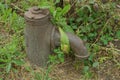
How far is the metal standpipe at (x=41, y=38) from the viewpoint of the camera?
217cm

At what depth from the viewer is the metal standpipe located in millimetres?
2172

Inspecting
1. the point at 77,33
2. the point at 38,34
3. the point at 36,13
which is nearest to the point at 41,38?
the point at 38,34

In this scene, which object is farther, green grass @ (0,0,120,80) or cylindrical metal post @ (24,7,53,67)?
green grass @ (0,0,120,80)

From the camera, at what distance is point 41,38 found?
224cm

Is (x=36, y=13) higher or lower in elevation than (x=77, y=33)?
higher

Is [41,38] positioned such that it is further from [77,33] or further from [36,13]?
[77,33]

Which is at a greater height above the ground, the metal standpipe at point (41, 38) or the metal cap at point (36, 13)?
the metal cap at point (36, 13)

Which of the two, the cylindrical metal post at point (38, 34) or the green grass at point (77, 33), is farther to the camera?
the green grass at point (77, 33)

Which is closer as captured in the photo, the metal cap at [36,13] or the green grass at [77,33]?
the metal cap at [36,13]

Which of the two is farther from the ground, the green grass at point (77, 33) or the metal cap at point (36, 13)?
the metal cap at point (36, 13)

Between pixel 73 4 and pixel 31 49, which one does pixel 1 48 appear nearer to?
pixel 31 49

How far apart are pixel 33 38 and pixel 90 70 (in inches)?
20.5

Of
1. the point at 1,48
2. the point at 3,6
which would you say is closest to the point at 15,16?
the point at 3,6

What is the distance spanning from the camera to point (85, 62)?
2.37 m
